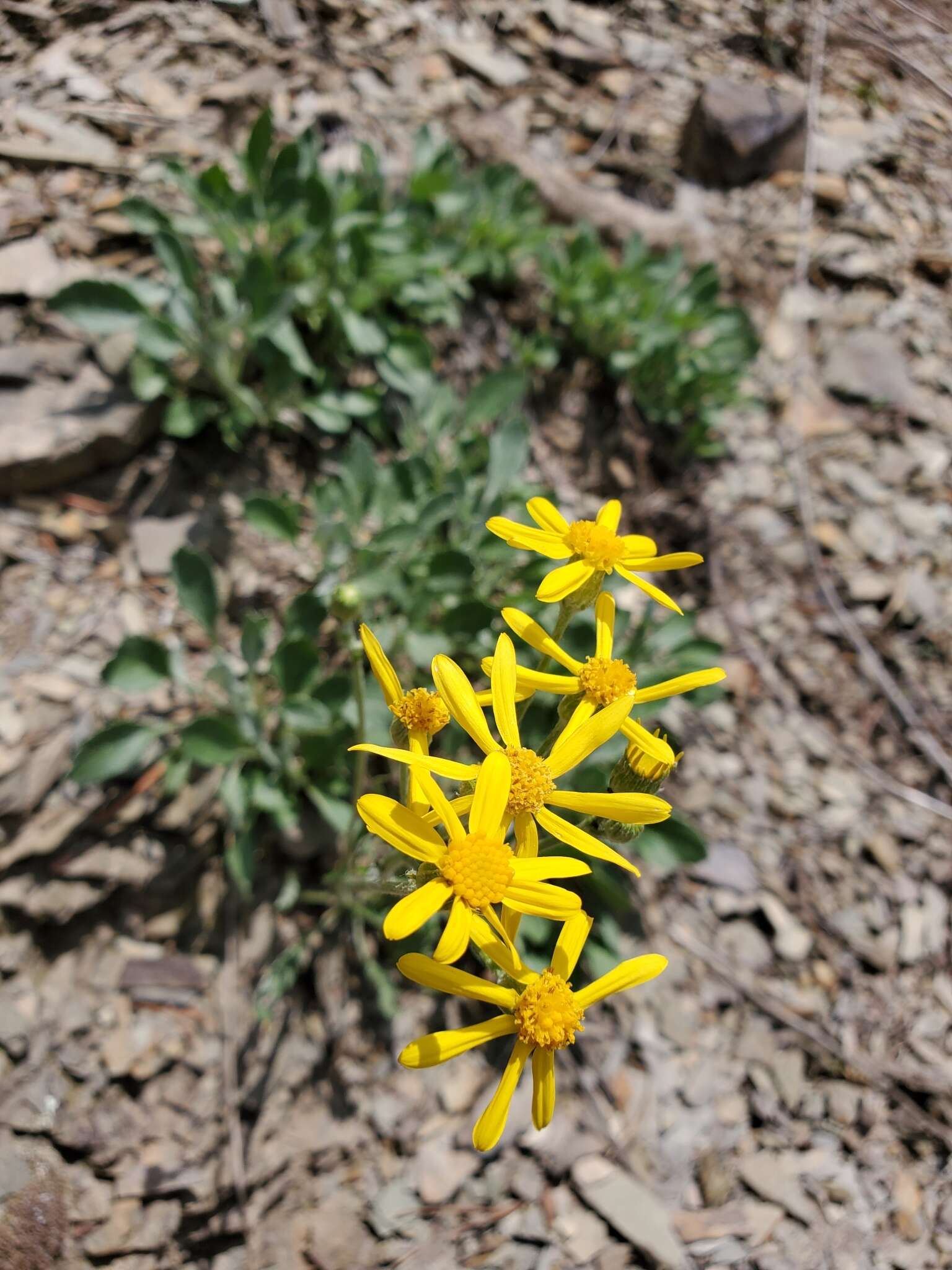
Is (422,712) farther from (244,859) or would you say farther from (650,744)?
(244,859)

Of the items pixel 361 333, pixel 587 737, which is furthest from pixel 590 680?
pixel 361 333

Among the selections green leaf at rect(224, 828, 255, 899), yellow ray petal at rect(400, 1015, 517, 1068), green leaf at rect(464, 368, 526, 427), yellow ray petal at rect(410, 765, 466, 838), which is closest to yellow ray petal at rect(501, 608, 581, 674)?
yellow ray petal at rect(410, 765, 466, 838)

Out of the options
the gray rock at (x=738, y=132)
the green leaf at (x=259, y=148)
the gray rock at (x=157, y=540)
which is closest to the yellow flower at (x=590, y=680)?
the gray rock at (x=157, y=540)

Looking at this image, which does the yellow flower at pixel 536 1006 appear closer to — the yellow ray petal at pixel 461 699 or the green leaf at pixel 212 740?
the yellow ray petal at pixel 461 699

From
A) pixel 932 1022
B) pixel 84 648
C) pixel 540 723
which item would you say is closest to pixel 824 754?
pixel 932 1022

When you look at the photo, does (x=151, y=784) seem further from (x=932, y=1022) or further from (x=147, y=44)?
(x=147, y=44)
